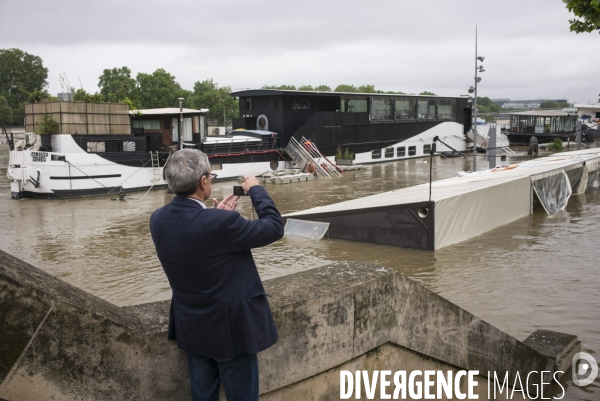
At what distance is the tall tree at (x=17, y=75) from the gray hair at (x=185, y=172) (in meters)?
91.9

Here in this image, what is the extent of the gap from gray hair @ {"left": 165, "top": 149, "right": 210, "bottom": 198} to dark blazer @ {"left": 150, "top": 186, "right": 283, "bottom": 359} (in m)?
0.06

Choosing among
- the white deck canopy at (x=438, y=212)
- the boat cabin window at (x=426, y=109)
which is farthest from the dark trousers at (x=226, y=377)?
the boat cabin window at (x=426, y=109)

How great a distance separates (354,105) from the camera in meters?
36.5

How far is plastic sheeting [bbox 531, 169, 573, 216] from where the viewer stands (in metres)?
16.2

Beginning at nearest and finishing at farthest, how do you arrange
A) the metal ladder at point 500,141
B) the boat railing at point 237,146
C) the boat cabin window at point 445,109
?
1. the boat railing at point 237,146
2. the metal ladder at point 500,141
3. the boat cabin window at point 445,109

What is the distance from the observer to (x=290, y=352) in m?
3.18

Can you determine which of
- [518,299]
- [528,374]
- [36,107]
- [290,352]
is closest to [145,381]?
[290,352]

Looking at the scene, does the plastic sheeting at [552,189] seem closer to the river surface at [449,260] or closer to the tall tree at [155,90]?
the river surface at [449,260]

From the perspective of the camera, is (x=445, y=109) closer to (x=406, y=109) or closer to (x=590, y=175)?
(x=406, y=109)

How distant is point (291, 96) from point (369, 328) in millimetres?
30751

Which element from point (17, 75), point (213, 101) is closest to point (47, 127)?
point (213, 101)

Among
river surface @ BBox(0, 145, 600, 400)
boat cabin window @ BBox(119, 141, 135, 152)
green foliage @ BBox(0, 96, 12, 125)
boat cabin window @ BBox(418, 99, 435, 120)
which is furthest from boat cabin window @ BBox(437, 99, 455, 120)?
green foliage @ BBox(0, 96, 12, 125)

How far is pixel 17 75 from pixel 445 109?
70239mm

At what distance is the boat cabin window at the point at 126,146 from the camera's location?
25453 mm
